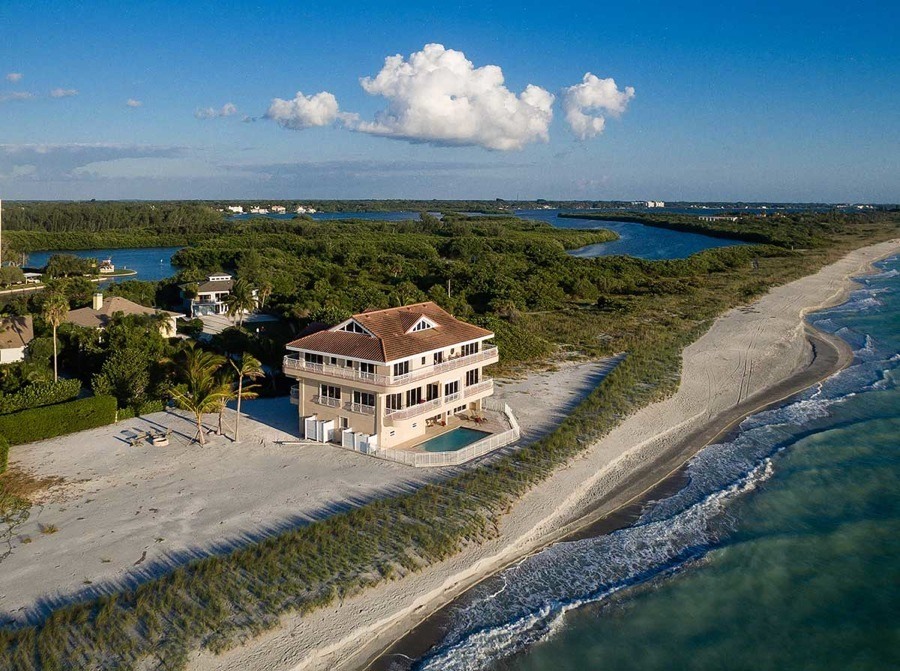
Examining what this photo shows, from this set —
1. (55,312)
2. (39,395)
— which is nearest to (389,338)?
(39,395)

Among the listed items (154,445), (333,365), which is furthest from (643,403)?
(154,445)

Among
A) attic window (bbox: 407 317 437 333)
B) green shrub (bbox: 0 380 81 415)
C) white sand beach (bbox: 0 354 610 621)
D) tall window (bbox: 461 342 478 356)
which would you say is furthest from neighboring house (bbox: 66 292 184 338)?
tall window (bbox: 461 342 478 356)

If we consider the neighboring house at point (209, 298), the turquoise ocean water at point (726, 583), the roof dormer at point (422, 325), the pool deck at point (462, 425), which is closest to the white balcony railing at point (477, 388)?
the pool deck at point (462, 425)

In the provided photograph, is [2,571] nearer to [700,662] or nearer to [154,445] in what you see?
[154,445]

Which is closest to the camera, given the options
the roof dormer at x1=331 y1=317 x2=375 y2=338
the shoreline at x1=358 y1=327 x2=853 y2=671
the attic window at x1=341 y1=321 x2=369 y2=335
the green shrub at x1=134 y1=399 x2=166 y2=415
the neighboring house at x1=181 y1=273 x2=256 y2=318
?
the shoreline at x1=358 y1=327 x2=853 y2=671

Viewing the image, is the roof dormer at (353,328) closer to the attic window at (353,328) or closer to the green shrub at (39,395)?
the attic window at (353,328)

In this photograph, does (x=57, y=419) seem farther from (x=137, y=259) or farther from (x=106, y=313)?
(x=137, y=259)

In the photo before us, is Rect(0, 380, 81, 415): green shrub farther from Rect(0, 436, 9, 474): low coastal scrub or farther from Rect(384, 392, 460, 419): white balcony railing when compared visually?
Rect(384, 392, 460, 419): white balcony railing
